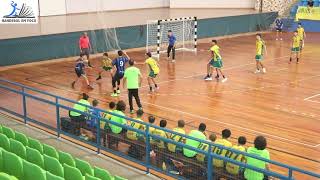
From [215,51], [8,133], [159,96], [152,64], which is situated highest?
[215,51]

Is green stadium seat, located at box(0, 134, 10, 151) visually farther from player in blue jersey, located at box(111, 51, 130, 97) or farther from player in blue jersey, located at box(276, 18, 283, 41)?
player in blue jersey, located at box(276, 18, 283, 41)

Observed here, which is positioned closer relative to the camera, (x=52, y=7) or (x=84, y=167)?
(x=84, y=167)

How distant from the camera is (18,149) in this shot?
8320 millimetres

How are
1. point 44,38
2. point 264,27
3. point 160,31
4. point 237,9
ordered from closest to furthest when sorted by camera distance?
point 44,38 < point 160,31 < point 264,27 < point 237,9

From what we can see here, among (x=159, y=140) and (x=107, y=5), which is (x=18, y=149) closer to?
(x=159, y=140)

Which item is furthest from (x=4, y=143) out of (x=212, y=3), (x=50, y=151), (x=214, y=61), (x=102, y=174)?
(x=212, y=3)

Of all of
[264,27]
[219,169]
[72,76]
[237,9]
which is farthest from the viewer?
[237,9]

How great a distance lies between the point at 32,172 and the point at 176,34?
22007 millimetres

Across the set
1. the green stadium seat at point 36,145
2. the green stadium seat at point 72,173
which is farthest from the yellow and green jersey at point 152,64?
the green stadium seat at point 72,173

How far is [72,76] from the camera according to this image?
67.9 feet

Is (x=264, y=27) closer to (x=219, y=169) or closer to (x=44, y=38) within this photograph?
(x=44, y=38)

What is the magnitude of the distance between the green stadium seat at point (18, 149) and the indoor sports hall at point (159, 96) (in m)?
0.03

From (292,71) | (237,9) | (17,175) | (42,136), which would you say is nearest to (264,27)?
(237,9)

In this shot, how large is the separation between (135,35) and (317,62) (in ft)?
32.6
